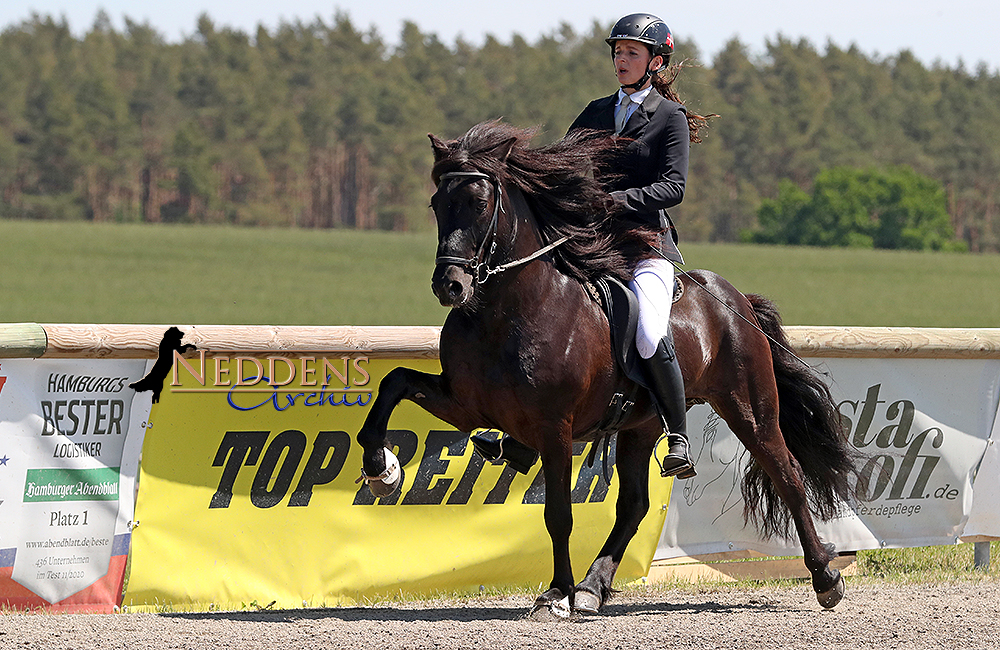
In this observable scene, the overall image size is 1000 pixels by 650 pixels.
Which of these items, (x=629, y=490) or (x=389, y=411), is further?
(x=629, y=490)

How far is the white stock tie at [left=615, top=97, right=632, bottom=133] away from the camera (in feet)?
18.0

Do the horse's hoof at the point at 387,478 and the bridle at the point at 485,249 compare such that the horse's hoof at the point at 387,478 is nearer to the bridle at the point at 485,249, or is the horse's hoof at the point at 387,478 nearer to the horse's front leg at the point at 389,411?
the horse's front leg at the point at 389,411

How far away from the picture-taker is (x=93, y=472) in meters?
5.36

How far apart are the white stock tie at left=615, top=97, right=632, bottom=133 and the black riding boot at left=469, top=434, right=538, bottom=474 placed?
4.95 feet

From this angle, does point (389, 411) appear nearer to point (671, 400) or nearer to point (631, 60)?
point (671, 400)

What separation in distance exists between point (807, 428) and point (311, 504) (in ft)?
8.42

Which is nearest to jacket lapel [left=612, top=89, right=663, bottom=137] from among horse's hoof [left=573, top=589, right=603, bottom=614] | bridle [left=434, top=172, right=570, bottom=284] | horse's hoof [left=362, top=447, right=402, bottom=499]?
bridle [left=434, top=172, right=570, bottom=284]

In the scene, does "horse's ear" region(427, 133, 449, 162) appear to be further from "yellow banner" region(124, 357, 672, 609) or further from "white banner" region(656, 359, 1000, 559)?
"white banner" region(656, 359, 1000, 559)

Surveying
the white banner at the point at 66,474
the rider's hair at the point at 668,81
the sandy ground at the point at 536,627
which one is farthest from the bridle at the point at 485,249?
the white banner at the point at 66,474

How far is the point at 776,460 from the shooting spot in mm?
5910

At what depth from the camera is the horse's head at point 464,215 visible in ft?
15.2

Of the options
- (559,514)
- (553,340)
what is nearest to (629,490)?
(559,514)

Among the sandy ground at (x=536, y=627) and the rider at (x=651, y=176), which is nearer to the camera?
the sandy ground at (x=536, y=627)

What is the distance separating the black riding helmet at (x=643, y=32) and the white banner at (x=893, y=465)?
2.15 m
